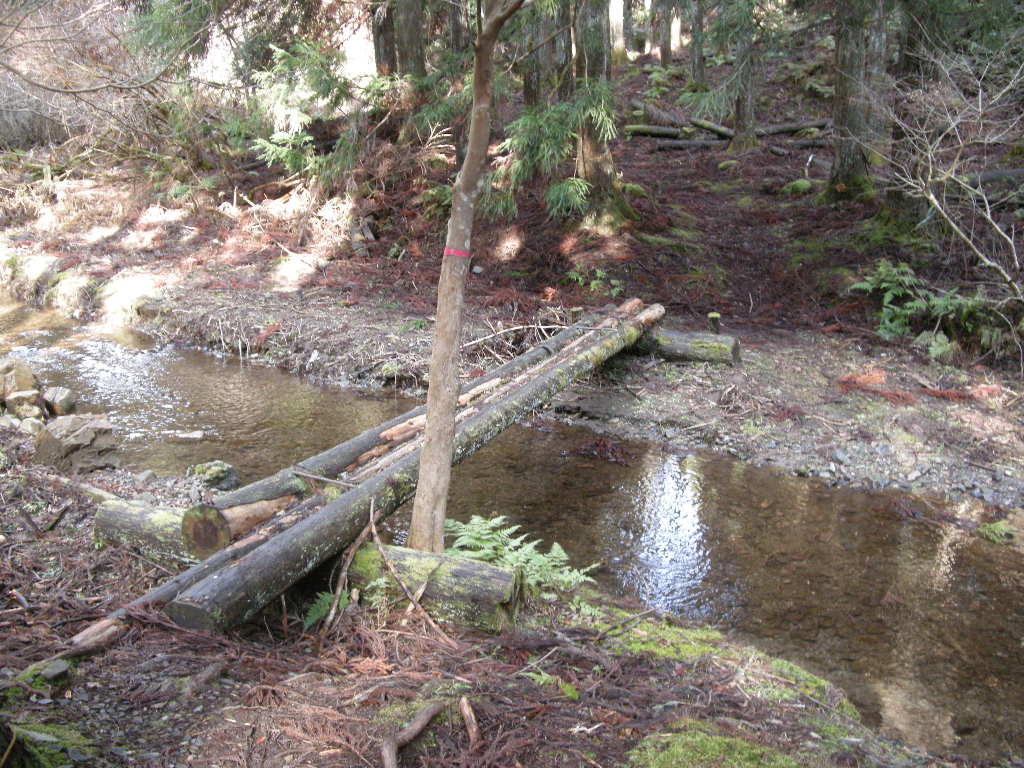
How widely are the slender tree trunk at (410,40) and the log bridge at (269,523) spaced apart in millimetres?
9830

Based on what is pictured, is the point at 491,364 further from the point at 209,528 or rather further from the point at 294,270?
the point at 209,528

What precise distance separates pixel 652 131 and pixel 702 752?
19.7 metres

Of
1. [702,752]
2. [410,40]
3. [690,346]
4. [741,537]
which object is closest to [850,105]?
[690,346]

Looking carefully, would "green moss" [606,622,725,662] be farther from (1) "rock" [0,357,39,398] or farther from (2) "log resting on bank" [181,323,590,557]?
(1) "rock" [0,357,39,398]

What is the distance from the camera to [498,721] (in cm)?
326

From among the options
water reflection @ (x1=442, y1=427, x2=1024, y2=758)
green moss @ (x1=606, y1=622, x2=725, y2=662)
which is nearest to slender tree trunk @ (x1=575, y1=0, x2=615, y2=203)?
water reflection @ (x1=442, y1=427, x2=1024, y2=758)

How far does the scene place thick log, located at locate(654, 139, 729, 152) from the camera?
64.4ft

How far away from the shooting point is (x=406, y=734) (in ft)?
10.1

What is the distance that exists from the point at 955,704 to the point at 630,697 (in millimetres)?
2221

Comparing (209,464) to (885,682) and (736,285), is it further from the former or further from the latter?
(736,285)

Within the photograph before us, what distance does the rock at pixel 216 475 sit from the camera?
22.2ft

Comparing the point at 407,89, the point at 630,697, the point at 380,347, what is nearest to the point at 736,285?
the point at 380,347

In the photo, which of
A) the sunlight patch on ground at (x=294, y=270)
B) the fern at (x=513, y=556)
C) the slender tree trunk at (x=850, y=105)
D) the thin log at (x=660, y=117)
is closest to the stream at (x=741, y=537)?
the fern at (x=513, y=556)

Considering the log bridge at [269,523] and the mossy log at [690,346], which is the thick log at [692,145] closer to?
the mossy log at [690,346]
